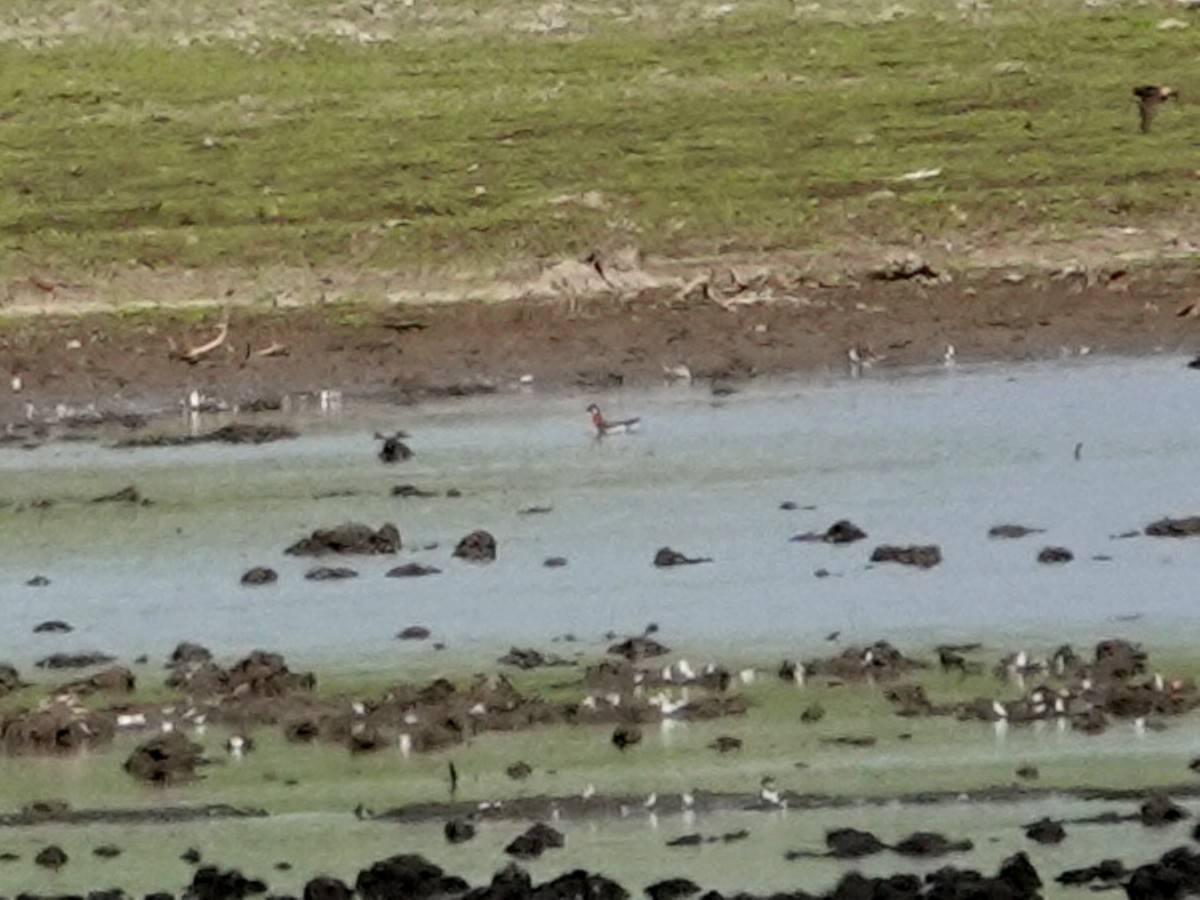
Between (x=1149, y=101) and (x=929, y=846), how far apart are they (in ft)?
37.9

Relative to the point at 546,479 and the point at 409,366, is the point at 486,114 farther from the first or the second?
the point at 546,479

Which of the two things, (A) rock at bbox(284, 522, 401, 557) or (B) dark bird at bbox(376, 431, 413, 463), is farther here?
(B) dark bird at bbox(376, 431, 413, 463)

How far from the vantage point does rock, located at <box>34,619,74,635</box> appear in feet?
52.4

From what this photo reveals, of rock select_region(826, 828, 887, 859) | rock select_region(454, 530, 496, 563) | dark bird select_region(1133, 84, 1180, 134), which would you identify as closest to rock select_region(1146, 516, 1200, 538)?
rock select_region(454, 530, 496, 563)

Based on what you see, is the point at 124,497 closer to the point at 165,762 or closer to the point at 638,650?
the point at 638,650

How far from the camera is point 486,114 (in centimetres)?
2397

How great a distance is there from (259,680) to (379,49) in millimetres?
11270

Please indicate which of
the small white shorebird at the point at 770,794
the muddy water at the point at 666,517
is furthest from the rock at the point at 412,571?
the small white shorebird at the point at 770,794

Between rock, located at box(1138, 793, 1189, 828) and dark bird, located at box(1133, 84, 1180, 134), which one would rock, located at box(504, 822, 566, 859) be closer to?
rock, located at box(1138, 793, 1189, 828)

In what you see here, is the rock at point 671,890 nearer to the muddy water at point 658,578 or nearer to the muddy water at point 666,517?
the muddy water at point 658,578

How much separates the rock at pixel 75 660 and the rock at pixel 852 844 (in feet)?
12.8

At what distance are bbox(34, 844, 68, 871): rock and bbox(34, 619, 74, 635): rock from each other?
299 centimetres

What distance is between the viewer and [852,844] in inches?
496

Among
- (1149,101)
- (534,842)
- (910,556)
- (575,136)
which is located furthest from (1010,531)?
(575,136)
